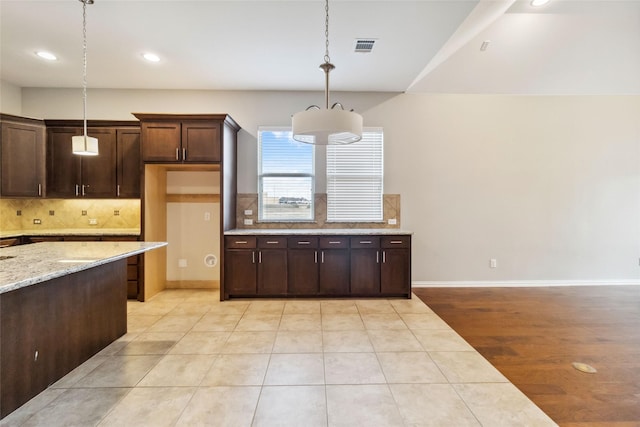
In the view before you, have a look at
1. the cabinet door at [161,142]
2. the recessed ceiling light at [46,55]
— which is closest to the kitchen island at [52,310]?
the cabinet door at [161,142]

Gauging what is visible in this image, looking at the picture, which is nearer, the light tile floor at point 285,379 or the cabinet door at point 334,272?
the light tile floor at point 285,379

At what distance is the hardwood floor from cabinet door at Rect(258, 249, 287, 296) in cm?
203

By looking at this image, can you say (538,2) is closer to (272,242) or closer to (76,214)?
(272,242)

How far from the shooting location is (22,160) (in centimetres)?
397

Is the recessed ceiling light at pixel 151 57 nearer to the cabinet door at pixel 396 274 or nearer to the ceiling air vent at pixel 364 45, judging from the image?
Result: the ceiling air vent at pixel 364 45

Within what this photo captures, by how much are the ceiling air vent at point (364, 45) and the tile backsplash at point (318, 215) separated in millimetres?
2083

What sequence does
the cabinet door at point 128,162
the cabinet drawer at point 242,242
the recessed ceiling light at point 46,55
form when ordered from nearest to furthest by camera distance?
the recessed ceiling light at point 46,55 → the cabinet drawer at point 242,242 → the cabinet door at point 128,162

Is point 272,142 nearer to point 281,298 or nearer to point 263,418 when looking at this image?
point 281,298

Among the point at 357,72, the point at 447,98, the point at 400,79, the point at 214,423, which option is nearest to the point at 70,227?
the point at 214,423

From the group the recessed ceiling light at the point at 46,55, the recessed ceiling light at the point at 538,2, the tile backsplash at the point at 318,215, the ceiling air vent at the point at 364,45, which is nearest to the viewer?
the ceiling air vent at the point at 364,45

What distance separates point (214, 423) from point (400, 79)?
4.40 m

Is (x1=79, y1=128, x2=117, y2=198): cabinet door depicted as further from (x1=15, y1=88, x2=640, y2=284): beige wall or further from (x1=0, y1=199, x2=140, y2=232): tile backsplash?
(x1=15, y1=88, x2=640, y2=284): beige wall

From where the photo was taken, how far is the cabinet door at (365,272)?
13.5 ft

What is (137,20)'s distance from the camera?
2895mm
